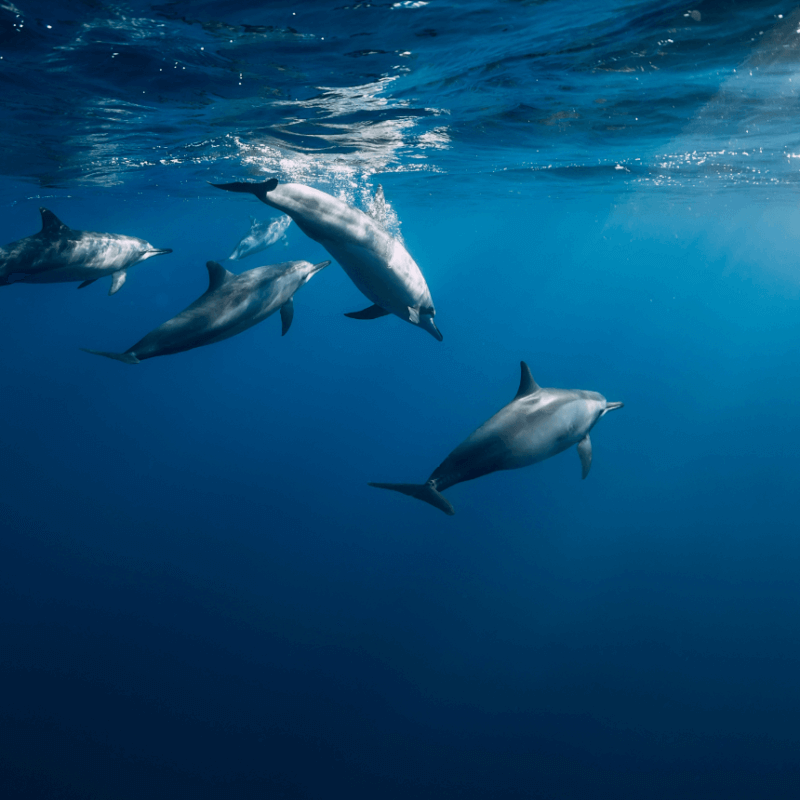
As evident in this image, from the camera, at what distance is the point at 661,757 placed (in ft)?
35.4

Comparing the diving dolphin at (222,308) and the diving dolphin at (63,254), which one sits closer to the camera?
the diving dolphin at (222,308)

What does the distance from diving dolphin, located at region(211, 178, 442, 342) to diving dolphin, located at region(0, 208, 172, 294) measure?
3.96m

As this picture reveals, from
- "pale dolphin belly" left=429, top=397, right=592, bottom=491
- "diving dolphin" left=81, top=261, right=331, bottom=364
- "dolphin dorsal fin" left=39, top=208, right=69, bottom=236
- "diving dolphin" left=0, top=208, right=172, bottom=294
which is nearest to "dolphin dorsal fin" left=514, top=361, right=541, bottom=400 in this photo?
"pale dolphin belly" left=429, top=397, right=592, bottom=491

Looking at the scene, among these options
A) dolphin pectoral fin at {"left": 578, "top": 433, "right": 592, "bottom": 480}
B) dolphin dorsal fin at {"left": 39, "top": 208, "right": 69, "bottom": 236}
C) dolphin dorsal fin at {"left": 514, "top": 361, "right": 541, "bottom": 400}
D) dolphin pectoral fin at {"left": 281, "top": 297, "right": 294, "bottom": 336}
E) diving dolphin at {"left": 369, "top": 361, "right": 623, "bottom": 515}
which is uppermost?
dolphin dorsal fin at {"left": 39, "top": 208, "right": 69, "bottom": 236}

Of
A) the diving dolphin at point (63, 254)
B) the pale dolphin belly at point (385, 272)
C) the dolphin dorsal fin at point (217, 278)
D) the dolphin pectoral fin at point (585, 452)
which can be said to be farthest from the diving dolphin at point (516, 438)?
the diving dolphin at point (63, 254)

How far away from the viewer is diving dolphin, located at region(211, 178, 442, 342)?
3965 mm

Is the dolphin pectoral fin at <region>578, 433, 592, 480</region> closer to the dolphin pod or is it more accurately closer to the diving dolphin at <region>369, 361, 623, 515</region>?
the dolphin pod

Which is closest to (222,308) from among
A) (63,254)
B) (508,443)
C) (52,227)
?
(508,443)

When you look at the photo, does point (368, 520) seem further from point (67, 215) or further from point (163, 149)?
point (67, 215)

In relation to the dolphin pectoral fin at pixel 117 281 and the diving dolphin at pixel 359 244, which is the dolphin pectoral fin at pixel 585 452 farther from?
the dolphin pectoral fin at pixel 117 281

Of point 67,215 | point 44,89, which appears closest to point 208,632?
point 44,89

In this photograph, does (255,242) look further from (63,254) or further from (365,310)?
(365,310)

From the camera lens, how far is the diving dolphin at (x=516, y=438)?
4.57 m

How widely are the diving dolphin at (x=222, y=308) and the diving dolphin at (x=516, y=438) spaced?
2.26 meters
